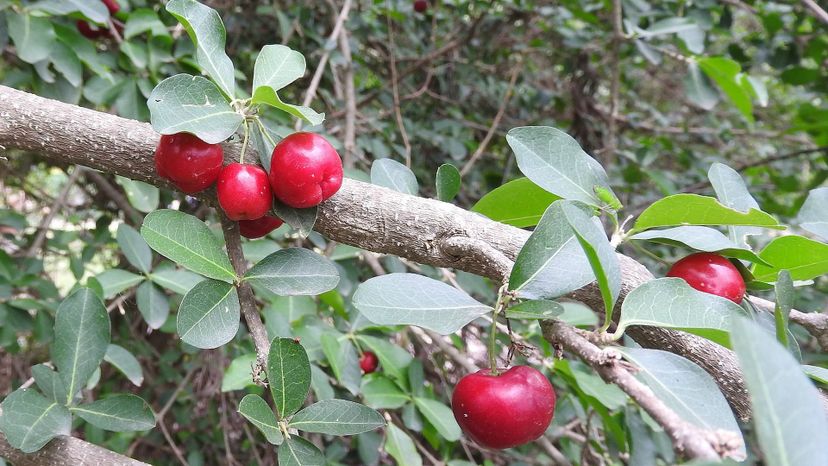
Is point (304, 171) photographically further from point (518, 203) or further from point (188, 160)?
point (518, 203)

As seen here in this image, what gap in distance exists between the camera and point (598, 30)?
102 inches

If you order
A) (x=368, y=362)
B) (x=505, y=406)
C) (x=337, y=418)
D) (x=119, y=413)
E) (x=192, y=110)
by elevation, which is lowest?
(x=368, y=362)

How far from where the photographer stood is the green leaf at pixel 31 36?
1.27 metres

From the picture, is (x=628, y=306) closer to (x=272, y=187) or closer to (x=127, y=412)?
(x=272, y=187)

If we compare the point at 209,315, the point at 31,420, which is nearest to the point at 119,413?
the point at 31,420

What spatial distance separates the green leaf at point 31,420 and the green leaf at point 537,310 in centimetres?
61

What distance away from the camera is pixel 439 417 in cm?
120

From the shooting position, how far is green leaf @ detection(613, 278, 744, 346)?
0.53 meters

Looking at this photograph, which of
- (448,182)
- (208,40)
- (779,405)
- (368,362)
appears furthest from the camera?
(368,362)

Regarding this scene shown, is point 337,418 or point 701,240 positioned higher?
point 701,240

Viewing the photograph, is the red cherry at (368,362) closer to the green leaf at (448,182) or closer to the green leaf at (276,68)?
the green leaf at (448,182)

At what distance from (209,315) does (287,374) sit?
0.12 metres

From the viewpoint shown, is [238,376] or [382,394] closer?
[238,376]

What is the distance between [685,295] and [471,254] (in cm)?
23
